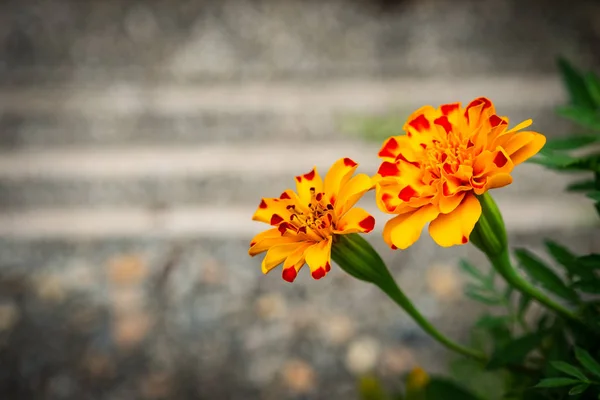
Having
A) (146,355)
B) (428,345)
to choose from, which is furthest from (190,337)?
(428,345)

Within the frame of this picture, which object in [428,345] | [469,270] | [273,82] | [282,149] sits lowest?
[428,345]

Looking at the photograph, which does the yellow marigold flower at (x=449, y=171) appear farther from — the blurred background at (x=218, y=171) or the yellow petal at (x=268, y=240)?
the blurred background at (x=218, y=171)

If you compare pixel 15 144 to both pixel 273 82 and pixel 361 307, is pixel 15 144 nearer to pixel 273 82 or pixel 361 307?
pixel 273 82

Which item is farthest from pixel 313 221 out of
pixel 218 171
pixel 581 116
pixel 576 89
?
pixel 218 171

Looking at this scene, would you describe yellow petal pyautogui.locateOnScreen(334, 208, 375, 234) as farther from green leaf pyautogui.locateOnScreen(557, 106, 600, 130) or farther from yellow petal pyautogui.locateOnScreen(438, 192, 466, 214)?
green leaf pyautogui.locateOnScreen(557, 106, 600, 130)

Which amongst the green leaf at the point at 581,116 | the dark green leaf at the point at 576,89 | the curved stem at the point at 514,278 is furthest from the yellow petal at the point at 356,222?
the dark green leaf at the point at 576,89

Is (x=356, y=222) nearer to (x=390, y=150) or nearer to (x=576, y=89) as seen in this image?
(x=390, y=150)
